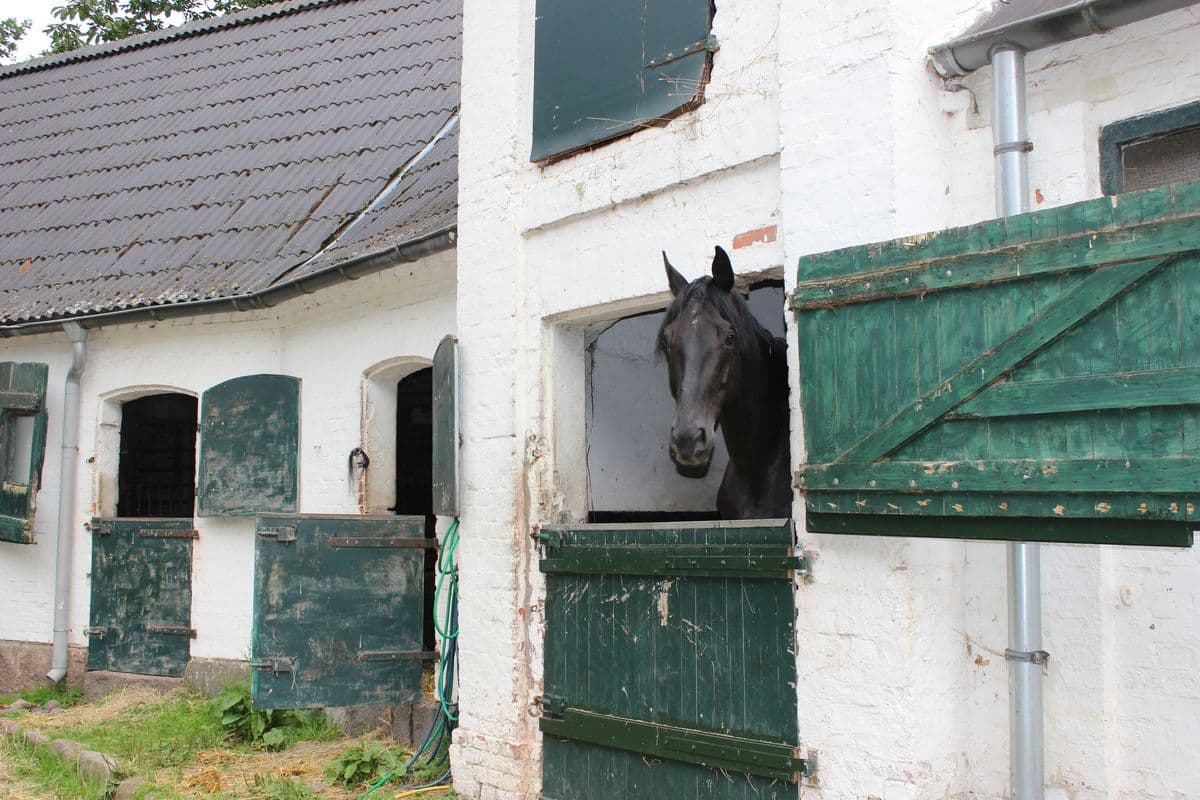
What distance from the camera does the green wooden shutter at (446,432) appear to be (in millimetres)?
6125

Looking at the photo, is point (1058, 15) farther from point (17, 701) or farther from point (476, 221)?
point (17, 701)

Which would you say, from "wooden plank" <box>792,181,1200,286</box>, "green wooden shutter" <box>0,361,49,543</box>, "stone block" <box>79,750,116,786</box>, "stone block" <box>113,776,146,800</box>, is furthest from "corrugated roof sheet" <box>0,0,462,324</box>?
"wooden plank" <box>792,181,1200,286</box>

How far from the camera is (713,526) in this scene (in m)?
4.92

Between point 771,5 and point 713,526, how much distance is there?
2.26m

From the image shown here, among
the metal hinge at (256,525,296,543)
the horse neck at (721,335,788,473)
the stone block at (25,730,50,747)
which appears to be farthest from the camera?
the stone block at (25,730,50,747)

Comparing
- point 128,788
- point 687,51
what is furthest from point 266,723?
point 687,51

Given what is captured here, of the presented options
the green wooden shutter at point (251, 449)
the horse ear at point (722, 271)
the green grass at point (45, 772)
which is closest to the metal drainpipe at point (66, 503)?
the green grass at point (45, 772)

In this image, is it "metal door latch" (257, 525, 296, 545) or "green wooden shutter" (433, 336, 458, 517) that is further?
"metal door latch" (257, 525, 296, 545)

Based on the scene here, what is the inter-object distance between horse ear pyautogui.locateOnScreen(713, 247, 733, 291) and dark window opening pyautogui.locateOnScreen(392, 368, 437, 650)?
530 cm

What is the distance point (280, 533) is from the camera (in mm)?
7043

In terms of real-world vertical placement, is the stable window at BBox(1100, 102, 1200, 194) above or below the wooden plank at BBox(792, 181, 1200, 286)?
above

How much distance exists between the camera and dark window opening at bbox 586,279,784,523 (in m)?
6.54

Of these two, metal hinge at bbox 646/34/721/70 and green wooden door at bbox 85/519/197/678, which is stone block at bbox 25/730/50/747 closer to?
green wooden door at bbox 85/519/197/678

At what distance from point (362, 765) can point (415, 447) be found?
12.3 ft
